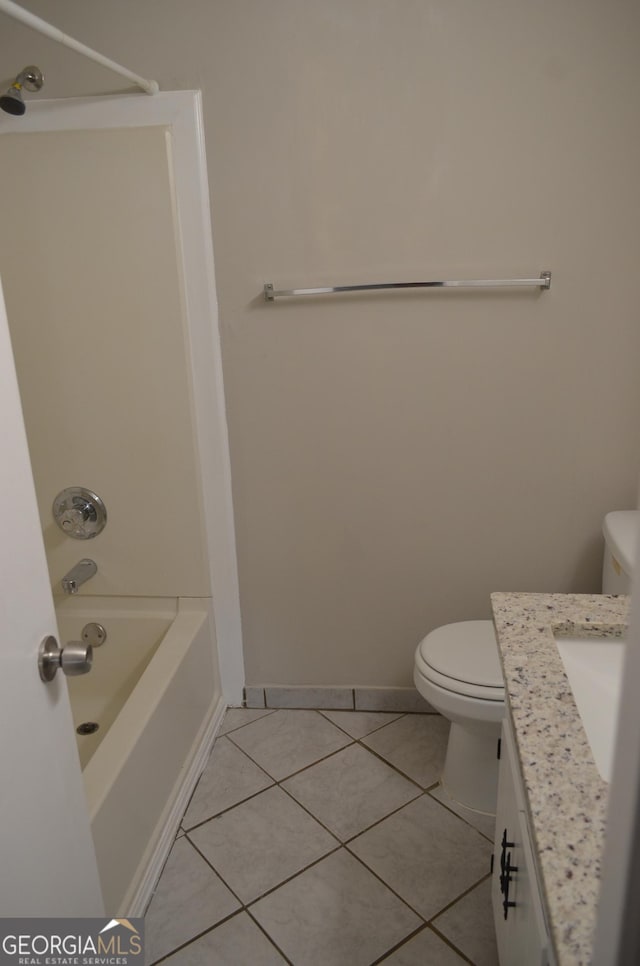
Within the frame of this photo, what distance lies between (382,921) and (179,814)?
63 centimetres

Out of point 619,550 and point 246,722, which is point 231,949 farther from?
point 619,550

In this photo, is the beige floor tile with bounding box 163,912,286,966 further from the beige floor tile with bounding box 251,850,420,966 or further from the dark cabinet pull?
the dark cabinet pull

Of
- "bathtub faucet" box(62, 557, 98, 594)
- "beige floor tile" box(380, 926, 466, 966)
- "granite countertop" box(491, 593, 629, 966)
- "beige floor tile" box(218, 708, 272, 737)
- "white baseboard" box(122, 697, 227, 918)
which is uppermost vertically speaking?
"granite countertop" box(491, 593, 629, 966)

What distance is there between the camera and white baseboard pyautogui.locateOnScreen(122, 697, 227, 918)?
157 centimetres

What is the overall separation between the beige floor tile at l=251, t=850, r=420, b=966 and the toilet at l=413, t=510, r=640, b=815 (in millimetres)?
387

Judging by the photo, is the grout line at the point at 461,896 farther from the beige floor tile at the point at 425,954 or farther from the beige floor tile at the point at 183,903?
the beige floor tile at the point at 183,903

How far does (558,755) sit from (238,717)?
1594mm

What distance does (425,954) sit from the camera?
1.47m

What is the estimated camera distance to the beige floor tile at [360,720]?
87.1 inches

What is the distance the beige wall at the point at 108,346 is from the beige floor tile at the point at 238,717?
493 mm

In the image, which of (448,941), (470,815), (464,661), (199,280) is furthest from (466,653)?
(199,280)

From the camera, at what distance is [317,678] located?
2.31m

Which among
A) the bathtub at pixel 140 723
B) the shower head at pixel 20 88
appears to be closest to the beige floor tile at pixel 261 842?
the bathtub at pixel 140 723

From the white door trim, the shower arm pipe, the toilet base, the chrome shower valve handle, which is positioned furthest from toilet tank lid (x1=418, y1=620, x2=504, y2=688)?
the shower arm pipe
